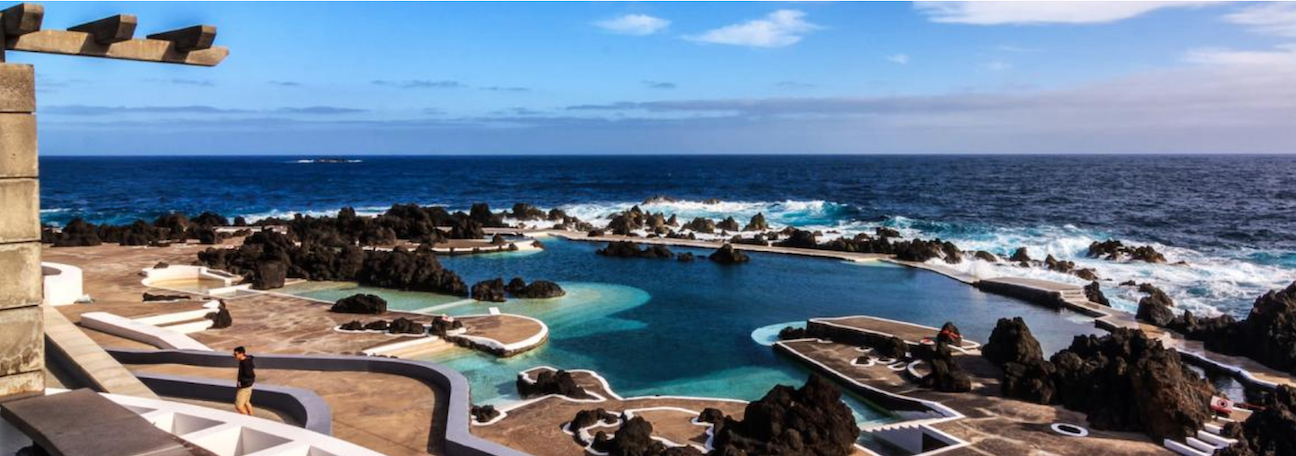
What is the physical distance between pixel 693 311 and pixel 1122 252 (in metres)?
26.0

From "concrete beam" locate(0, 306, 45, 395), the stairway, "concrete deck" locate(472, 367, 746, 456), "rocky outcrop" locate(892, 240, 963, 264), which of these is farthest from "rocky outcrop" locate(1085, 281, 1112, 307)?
"concrete beam" locate(0, 306, 45, 395)

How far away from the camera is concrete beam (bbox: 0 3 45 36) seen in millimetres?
7629

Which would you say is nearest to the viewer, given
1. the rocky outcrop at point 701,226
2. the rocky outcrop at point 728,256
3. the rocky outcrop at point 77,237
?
the rocky outcrop at point 77,237

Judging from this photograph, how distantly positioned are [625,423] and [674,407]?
1.95m

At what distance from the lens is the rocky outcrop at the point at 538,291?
94.4 feet

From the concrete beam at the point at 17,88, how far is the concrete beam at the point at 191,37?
107cm

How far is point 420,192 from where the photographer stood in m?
102

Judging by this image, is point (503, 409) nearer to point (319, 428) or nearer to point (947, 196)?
point (319, 428)

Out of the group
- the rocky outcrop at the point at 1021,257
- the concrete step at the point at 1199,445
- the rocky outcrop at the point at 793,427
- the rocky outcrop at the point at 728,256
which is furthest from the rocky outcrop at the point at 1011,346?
the rocky outcrop at the point at 1021,257

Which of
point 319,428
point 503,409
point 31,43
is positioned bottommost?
point 503,409

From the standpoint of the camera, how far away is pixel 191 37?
27.1ft

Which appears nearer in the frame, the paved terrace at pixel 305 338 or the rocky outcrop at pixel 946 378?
the paved terrace at pixel 305 338

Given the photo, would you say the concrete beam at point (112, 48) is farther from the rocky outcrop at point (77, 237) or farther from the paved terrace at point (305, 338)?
the rocky outcrop at point (77, 237)

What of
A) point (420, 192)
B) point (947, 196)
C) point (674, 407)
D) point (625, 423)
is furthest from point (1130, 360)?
point (420, 192)
